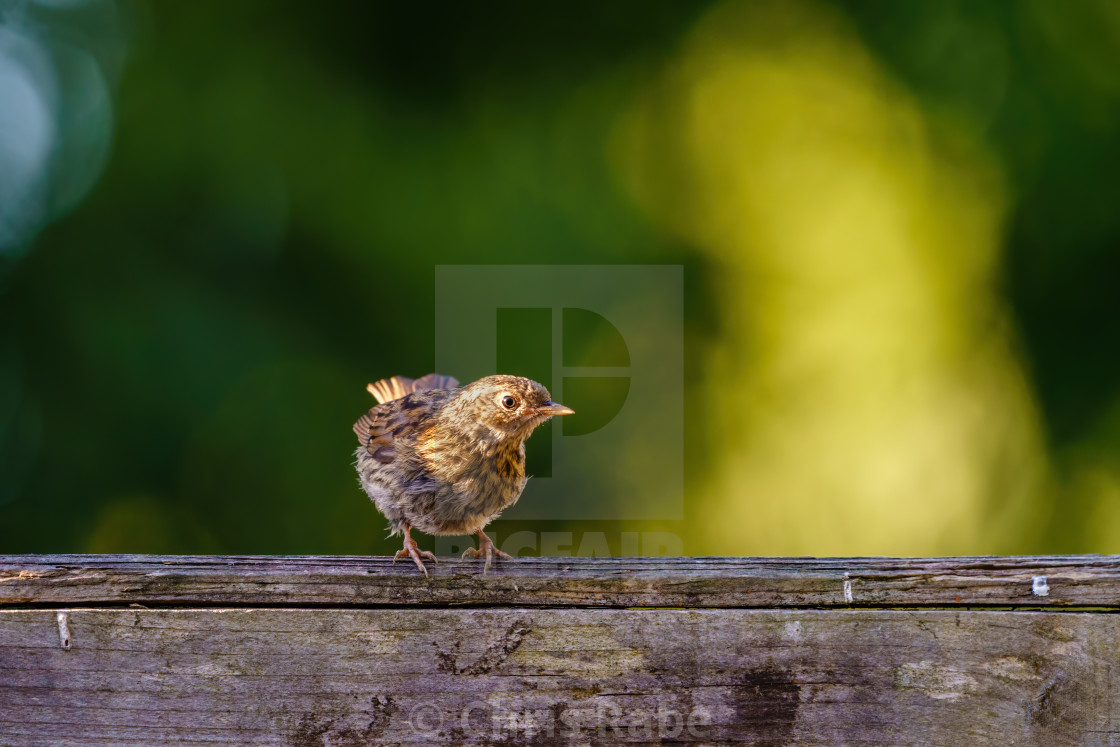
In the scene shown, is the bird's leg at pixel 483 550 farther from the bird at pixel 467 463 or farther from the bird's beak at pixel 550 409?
the bird's beak at pixel 550 409

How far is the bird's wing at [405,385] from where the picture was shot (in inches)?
144

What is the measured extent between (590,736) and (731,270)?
2135mm

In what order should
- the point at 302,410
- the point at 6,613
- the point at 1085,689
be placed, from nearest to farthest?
the point at 1085,689 → the point at 6,613 → the point at 302,410

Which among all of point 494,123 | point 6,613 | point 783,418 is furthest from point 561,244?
point 6,613

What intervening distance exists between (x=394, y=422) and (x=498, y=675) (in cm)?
176

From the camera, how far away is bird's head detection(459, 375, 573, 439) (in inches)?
108

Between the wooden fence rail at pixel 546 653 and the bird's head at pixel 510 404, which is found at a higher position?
the bird's head at pixel 510 404

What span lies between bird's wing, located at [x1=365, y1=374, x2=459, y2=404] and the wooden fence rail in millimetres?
1985

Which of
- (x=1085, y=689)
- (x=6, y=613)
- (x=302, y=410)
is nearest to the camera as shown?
(x=1085, y=689)

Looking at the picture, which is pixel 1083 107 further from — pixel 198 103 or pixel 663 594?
pixel 198 103

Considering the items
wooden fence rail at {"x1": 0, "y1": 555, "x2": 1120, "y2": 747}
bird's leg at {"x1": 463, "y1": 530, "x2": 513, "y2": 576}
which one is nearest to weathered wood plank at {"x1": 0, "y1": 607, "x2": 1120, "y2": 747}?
wooden fence rail at {"x1": 0, "y1": 555, "x2": 1120, "y2": 747}

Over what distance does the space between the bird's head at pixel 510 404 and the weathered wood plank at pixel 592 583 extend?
113 centimetres

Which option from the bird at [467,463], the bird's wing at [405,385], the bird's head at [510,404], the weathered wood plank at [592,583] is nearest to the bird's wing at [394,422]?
the bird at [467,463]

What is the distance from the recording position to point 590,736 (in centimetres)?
156
